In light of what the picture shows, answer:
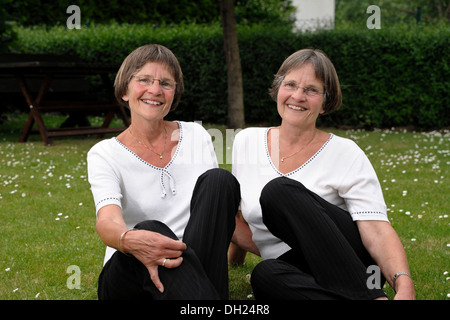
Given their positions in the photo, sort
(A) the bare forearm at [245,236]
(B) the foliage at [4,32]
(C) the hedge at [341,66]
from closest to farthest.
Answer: (A) the bare forearm at [245,236] → (B) the foliage at [4,32] → (C) the hedge at [341,66]

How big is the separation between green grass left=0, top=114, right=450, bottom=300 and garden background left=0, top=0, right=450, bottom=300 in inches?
0.5

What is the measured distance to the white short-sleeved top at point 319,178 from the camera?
102 inches

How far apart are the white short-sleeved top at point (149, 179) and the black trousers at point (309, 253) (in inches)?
19.2

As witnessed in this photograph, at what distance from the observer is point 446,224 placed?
4.45 metres

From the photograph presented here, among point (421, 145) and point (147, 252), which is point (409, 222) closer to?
point (147, 252)

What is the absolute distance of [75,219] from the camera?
4664mm

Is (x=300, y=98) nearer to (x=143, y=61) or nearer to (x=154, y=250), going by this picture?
(x=143, y=61)

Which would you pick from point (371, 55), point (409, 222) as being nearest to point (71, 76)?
point (371, 55)

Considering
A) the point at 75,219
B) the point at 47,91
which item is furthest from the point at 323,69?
the point at 47,91

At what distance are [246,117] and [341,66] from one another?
2348 mm

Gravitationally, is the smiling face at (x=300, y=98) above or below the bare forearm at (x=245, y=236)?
above

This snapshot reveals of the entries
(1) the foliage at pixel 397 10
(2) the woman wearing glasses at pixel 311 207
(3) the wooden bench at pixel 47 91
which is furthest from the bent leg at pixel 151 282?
(1) the foliage at pixel 397 10

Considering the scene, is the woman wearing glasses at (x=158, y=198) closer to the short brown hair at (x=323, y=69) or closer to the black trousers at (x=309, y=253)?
the black trousers at (x=309, y=253)

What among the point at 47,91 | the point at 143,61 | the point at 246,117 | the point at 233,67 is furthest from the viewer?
the point at 246,117
